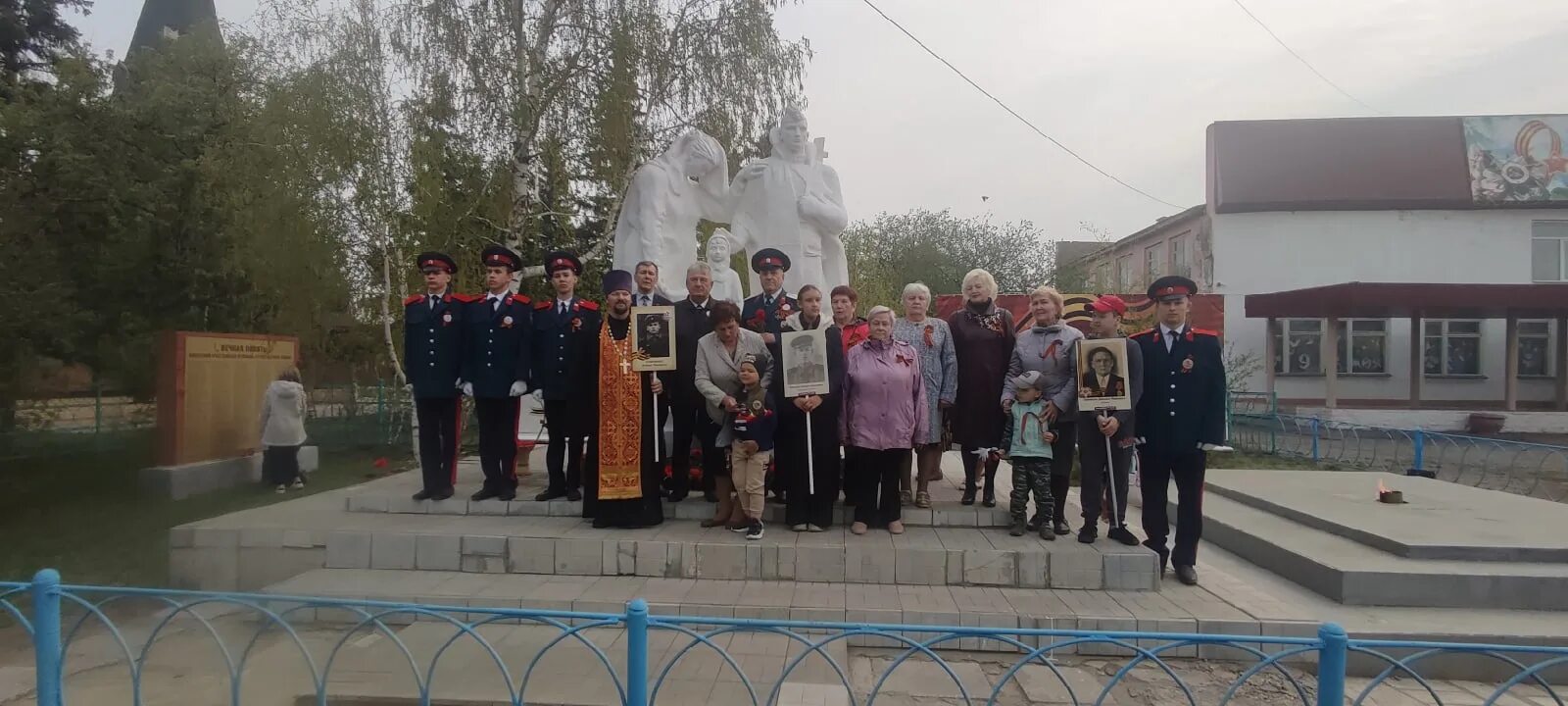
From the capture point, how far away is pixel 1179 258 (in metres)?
24.3

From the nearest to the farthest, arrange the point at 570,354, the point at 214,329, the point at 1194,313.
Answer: the point at 570,354 < the point at 214,329 < the point at 1194,313

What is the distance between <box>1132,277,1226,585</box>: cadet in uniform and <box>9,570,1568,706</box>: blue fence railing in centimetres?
85

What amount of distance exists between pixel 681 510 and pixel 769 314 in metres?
1.47

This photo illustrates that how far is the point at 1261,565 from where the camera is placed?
6.06 metres

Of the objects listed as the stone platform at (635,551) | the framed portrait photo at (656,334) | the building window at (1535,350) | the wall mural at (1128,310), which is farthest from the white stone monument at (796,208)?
the building window at (1535,350)

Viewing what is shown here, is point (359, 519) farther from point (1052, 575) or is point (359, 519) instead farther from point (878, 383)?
point (1052, 575)

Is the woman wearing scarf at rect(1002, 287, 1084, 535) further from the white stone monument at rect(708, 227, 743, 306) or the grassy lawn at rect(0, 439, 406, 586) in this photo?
the grassy lawn at rect(0, 439, 406, 586)

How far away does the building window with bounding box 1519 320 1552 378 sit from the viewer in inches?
806

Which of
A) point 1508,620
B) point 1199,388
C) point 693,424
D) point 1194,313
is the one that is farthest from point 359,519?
point 1194,313

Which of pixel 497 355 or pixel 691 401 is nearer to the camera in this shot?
pixel 691 401

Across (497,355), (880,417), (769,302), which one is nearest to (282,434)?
(497,355)

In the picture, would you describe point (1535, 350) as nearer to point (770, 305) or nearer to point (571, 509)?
point (770, 305)

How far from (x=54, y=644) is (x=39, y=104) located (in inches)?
433

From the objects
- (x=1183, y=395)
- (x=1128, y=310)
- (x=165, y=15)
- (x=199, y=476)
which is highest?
(x=165, y=15)
